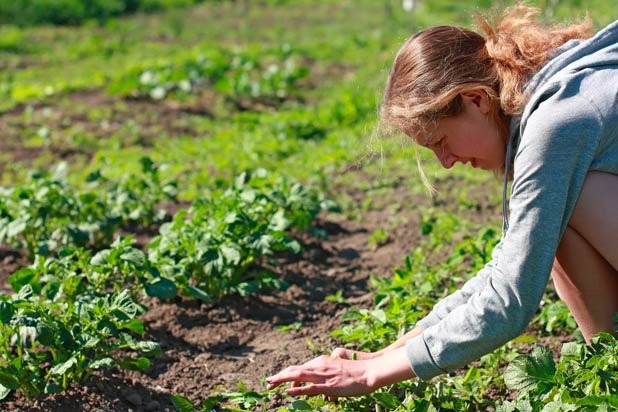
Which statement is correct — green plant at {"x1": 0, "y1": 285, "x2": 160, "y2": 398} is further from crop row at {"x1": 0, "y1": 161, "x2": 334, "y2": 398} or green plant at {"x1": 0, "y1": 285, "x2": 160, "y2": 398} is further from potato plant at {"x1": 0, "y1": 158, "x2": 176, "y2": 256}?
potato plant at {"x1": 0, "y1": 158, "x2": 176, "y2": 256}

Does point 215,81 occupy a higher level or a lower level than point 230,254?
lower

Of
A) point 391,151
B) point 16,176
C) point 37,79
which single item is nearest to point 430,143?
point 391,151

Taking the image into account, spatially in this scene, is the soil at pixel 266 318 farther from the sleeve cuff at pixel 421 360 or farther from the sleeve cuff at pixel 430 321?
the sleeve cuff at pixel 421 360

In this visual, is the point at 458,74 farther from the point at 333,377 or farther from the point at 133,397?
the point at 133,397

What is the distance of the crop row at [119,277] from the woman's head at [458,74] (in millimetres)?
1153

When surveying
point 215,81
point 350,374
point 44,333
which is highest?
point 350,374

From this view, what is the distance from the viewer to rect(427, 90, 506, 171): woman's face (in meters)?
2.56

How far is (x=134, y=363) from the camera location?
3.22m

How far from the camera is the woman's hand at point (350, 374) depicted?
2.57m

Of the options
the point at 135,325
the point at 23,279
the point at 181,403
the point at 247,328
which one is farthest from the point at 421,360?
the point at 23,279

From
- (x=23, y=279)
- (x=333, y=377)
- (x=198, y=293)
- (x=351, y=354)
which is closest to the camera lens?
(x=333, y=377)

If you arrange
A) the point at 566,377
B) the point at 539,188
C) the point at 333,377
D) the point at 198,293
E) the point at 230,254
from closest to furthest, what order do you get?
the point at 539,188
the point at 566,377
the point at 333,377
the point at 198,293
the point at 230,254

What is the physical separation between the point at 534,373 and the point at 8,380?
5.34 feet

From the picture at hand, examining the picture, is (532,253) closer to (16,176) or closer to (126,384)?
(126,384)
